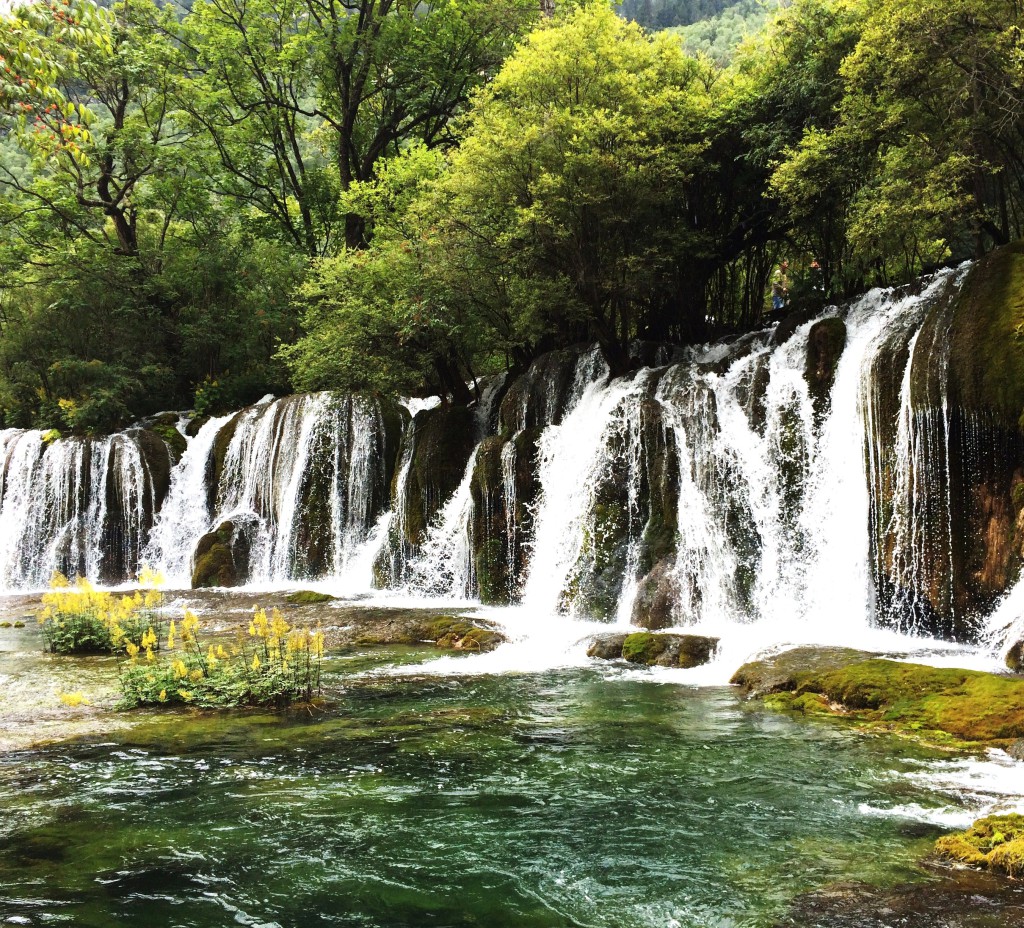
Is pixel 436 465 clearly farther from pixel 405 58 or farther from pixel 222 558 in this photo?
pixel 405 58

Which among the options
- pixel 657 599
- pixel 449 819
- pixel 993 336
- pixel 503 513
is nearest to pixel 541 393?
pixel 503 513

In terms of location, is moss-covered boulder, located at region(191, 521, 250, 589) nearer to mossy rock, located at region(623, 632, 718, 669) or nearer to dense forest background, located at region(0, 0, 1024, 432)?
dense forest background, located at region(0, 0, 1024, 432)

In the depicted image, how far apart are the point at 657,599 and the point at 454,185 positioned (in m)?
10.5

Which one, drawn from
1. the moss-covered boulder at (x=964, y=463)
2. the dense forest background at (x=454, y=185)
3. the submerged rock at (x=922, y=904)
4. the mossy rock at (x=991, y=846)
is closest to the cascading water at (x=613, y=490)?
the moss-covered boulder at (x=964, y=463)

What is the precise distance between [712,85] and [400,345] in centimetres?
983

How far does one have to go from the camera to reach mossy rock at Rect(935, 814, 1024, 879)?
15.9 feet

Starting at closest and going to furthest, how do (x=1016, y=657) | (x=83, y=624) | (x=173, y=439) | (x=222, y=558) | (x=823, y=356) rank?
(x=1016, y=657)
(x=83, y=624)
(x=823, y=356)
(x=222, y=558)
(x=173, y=439)

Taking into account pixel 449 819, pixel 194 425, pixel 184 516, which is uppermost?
pixel 194 425

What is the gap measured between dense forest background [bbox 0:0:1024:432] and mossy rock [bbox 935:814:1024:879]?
744 cm

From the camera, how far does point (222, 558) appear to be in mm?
23219

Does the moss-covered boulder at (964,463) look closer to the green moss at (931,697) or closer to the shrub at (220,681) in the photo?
the green moss at (931,697)

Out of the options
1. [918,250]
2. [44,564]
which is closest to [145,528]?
[44,564]

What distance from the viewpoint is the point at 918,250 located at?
1845 cm

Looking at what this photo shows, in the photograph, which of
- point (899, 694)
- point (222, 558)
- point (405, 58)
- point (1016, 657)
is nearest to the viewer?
point (899, 694)
